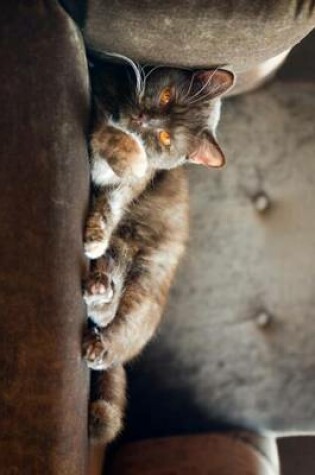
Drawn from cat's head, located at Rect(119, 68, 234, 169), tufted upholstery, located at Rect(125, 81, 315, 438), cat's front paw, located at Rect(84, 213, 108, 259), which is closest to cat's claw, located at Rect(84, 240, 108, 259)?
cat's front paw, located at Rect(84, 213, 108, 259)

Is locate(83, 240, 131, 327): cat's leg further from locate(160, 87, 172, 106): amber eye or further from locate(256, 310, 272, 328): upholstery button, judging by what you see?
locate(256, 310, 272, 328): upholstery button

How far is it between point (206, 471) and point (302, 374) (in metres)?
0.31

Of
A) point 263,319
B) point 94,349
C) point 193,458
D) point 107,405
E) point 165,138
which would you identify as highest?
point 165,138

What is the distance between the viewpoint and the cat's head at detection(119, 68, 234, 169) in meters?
1.33

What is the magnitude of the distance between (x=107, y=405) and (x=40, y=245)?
0.40 m

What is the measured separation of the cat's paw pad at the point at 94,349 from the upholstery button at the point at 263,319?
1.79 ft

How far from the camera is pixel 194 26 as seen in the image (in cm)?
108

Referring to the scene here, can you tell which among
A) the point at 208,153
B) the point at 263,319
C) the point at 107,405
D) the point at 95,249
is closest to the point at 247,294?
the point at 263,319

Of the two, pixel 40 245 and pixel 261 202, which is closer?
pixel 40 245

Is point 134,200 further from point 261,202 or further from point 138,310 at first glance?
point 261,202

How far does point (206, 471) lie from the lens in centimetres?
151

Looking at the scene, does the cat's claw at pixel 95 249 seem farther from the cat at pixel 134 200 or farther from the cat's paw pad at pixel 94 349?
the cat's paw pad at pixel 94 349

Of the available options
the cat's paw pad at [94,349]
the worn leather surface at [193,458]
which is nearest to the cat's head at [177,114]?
the cat's paw pad at [94,349]

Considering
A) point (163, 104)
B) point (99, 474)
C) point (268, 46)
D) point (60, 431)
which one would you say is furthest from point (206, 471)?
point (268, 46)
